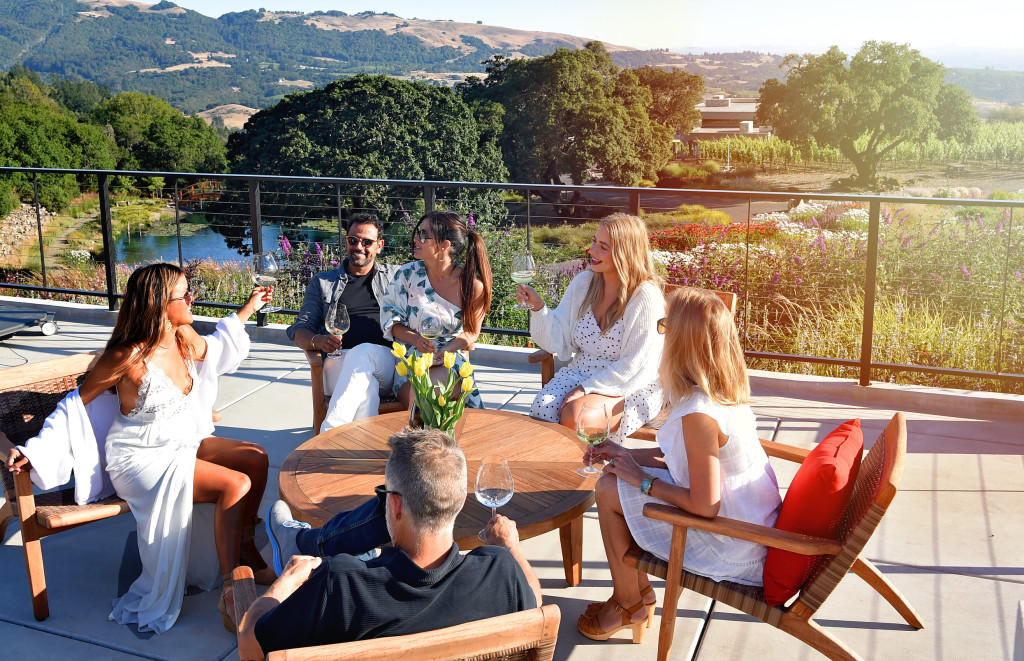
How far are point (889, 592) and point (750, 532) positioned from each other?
2.94ft

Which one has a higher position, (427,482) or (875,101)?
(875,101)

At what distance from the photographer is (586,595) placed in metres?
2.87

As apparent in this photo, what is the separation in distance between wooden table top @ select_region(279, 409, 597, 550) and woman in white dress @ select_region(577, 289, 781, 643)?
0.88ft

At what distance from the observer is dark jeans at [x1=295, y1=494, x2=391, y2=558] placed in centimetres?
205

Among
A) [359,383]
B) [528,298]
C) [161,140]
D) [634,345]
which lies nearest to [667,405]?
[634,345]

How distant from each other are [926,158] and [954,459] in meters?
37.2

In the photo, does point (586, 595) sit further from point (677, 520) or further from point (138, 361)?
point (138, 361)

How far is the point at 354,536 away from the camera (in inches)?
80.9

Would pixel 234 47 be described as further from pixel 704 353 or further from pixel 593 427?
pixel 704 353

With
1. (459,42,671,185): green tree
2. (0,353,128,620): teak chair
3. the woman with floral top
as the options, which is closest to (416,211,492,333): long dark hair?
the woman with floral top

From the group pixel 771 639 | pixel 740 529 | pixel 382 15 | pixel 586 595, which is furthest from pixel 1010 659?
pixel 382 15

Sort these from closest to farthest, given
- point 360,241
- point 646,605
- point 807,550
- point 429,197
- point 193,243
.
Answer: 1. point 807,550
2. point 646,605
3. point 360,241
4. point 429,197
5. point 193,243

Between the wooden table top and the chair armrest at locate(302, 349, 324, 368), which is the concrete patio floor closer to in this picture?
the wooden table top

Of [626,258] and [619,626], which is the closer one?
[619,626]
